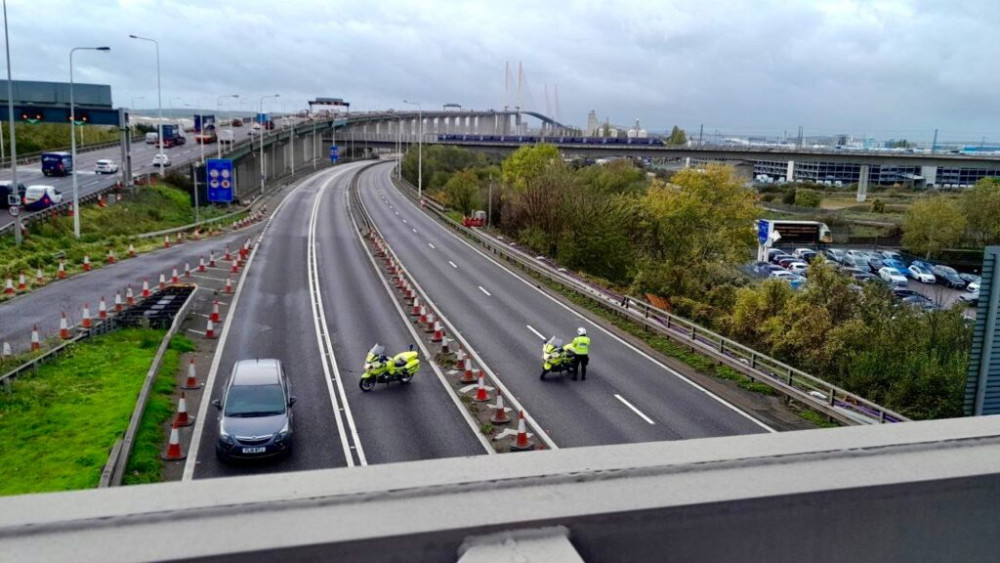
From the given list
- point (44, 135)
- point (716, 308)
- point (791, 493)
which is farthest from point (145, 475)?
point (44, 135)

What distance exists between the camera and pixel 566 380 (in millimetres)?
21109

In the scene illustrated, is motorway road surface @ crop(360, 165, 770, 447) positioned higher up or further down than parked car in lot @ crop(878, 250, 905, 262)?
higher up

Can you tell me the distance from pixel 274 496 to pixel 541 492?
1209mm

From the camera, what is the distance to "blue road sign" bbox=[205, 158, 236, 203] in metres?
55.5

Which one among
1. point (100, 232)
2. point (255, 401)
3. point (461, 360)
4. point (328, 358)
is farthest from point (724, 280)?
point (100, 232)

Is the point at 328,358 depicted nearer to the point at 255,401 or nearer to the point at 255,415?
the point at 255,401

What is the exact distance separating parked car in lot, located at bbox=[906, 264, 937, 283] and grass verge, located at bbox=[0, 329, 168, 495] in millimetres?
52450

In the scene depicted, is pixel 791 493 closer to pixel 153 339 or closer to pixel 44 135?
pixel 153 339

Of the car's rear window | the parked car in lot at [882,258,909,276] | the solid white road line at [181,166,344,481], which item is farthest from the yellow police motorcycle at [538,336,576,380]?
the parked car in lot at [882,258,909,276]

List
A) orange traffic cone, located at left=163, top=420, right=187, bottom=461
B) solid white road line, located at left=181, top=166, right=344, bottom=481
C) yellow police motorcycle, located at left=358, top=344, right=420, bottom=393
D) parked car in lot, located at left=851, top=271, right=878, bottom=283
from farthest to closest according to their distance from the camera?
1. parked car in lot, located at left=851, top=271, right=878, bottom=283
2. yellow police motorcycle, located at left=358, top=344, right=420, bottom=393
3. orange traffic cone, located at left=163, top=420, right=187, bottom=461
4. solid white road line, located at left=181, top=166, right=344, bottom=481

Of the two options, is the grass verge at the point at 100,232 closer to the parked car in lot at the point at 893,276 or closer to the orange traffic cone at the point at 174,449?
the orange traffic cone at the point at 174,449

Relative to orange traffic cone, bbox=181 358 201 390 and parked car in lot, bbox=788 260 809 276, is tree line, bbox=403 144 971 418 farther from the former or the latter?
orange traffic cone, bbox=181 358 201 390

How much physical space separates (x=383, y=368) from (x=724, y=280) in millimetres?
22378

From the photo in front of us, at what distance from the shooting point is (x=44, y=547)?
9.74 ft
